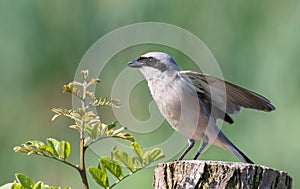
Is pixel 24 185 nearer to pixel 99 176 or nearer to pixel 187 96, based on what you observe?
pixel 99 176

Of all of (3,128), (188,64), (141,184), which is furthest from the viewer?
(3,128)

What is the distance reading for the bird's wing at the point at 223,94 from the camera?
266cm

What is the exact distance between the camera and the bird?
9.01 ft

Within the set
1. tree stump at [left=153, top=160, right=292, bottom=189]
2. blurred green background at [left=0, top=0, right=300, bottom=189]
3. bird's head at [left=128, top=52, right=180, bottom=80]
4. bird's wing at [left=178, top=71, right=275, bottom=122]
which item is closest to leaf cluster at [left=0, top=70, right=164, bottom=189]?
tree stump at [left=153, top=160, right=292, bottom=189]

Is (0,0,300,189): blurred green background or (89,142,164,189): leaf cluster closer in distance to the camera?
(89,142,164,189): leaf cluster

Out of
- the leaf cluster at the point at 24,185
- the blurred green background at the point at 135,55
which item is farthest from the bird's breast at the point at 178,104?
the leaf cluster at the point at 24,185

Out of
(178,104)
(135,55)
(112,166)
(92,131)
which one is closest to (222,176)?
(112,166)

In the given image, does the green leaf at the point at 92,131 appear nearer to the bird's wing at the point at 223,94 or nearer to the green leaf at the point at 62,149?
the green leaf at the point at 62,149

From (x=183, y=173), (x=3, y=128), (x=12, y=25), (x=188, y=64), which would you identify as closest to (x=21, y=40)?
(x=12, y=25)

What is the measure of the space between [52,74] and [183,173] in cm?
314

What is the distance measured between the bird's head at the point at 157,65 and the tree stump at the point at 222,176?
1.00m

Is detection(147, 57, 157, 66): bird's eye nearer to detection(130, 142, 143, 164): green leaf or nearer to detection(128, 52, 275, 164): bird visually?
detection(128, 52, 275, 164): bird

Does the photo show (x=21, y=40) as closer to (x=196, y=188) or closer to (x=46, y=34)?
(x=46, y=34)

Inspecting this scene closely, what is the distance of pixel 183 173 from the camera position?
183 centimetres
